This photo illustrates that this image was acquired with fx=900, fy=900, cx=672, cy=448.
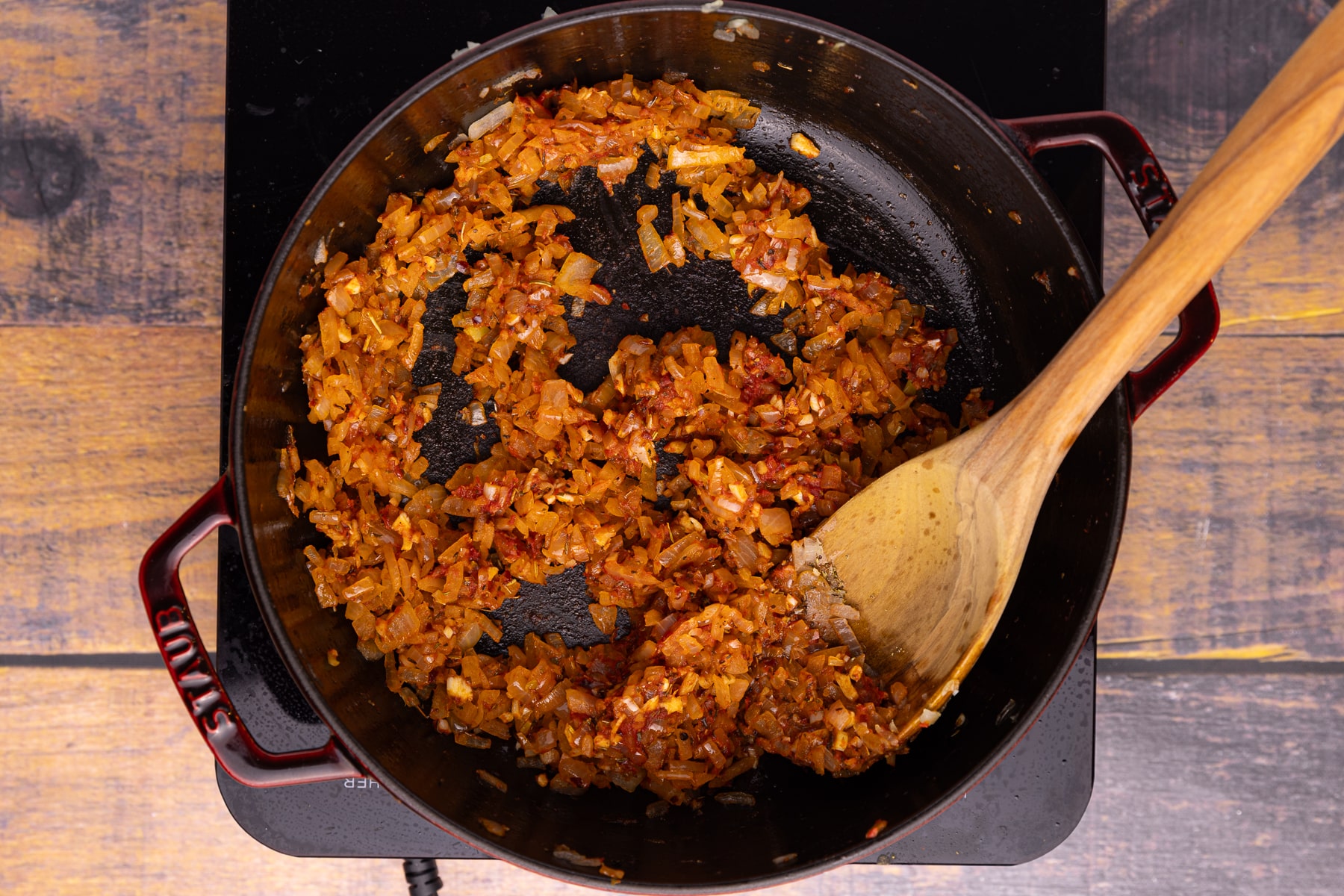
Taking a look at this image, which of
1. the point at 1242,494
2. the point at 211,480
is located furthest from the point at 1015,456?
the point at 211,480

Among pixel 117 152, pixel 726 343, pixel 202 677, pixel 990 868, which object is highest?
pixel 117 152

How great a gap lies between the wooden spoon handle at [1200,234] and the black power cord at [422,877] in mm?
1161

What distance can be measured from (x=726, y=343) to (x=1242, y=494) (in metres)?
0.99

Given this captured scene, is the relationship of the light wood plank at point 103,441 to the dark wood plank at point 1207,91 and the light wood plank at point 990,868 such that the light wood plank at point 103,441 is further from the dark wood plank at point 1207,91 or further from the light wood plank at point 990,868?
the dark wood plank at point 1207,91

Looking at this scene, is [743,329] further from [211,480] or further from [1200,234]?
[211,480]

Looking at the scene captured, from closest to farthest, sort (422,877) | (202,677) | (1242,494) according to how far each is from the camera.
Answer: (202,677) < (422,877) < (1242,494)

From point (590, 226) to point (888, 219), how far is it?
0.53 metres

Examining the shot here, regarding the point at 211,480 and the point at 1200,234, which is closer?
the point at 1200,234

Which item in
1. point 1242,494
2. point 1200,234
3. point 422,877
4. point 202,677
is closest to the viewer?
point 1200,234

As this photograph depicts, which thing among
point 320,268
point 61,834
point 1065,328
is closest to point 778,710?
point 1065,328

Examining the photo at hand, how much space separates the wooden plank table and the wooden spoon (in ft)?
1.63

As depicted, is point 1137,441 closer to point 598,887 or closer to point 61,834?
point 598,887

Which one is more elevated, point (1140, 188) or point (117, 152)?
point (1140, 188)

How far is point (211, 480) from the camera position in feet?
5.33
